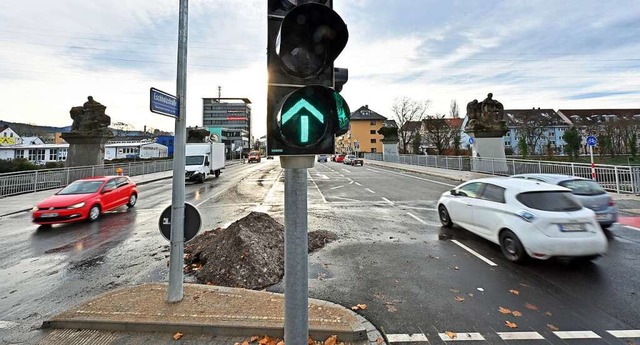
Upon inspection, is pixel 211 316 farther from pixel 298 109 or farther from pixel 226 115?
pixel 226 115

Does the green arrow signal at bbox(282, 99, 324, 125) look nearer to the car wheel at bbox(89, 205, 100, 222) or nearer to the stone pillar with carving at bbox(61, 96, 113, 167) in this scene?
the car wheel at bbox(89, 205, 100, 222)

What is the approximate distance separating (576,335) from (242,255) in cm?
487

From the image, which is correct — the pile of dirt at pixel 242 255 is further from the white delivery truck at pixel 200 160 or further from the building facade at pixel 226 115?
the building facade at pixel 226 115

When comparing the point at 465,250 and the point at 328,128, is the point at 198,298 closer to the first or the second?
the point at 328,128

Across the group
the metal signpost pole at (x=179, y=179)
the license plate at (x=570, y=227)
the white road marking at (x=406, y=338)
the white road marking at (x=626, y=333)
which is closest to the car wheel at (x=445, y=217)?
the license plate at (x=570, y=227)

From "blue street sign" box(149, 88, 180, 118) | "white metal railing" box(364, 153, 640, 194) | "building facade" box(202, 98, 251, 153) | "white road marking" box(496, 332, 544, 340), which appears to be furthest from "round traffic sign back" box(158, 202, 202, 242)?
"building facade" box(202, 98, 251, 153)

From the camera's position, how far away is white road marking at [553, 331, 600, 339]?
3227mm

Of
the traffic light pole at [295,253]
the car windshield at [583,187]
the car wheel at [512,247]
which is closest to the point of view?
the traffic light pole at [295,253]

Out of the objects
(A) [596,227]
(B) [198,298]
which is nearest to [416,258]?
(A) [596,227]

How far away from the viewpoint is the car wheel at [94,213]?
9742 millimetres

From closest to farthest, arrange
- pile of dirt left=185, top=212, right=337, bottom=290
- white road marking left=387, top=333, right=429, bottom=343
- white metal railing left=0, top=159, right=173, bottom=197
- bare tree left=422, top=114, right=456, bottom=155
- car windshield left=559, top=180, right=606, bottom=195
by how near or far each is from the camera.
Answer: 1. white road marking left=387, top=333, right=429, bottom=343
2. pile of dirt left=185, top=212, right=337, bottom=290
3. car windshield left=559, top=180, right=606, bottom=195
4. white metal railing left=0, top=159, right=173, bottom=197
5. bare tree left=422, top=114, right=456, bottom=155

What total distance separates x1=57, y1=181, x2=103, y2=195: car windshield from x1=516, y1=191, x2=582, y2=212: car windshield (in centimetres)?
1353

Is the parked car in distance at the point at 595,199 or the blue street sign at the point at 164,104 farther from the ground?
the blue street sign at the point at 164,104

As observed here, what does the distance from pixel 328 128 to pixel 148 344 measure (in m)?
3.22
